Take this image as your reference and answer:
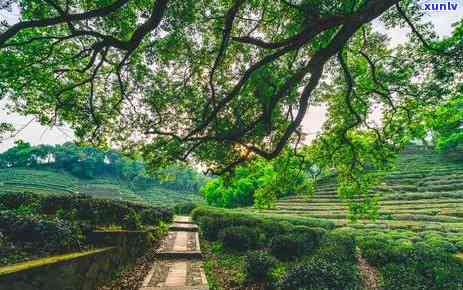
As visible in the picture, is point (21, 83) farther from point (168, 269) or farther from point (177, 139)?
point (168, 269)

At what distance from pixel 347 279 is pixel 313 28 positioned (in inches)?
250

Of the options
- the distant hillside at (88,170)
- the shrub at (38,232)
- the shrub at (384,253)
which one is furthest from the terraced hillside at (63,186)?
the shrub at (384,253)

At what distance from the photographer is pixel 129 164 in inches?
4006

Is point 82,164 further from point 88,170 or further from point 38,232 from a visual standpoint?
point 38,232

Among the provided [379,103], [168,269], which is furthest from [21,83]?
[379,103]

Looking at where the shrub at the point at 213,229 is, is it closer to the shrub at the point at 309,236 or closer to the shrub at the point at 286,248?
the shrub at the point at 309,236

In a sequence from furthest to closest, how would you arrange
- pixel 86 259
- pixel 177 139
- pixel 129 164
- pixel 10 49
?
pixel 129 164 → pixel 177 139 → pixel 10 49 → pixel 86 259

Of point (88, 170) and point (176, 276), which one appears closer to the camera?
point (176, 276)

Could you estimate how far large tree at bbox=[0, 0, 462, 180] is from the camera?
21.5 feet

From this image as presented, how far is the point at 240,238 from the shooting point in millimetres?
12633

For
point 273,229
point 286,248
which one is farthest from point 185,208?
point 286,248

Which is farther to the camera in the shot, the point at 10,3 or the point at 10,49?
the point at 10,49

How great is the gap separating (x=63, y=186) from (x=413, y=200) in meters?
70.7

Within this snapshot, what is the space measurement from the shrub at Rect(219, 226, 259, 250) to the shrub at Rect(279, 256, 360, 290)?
17.9 ft
